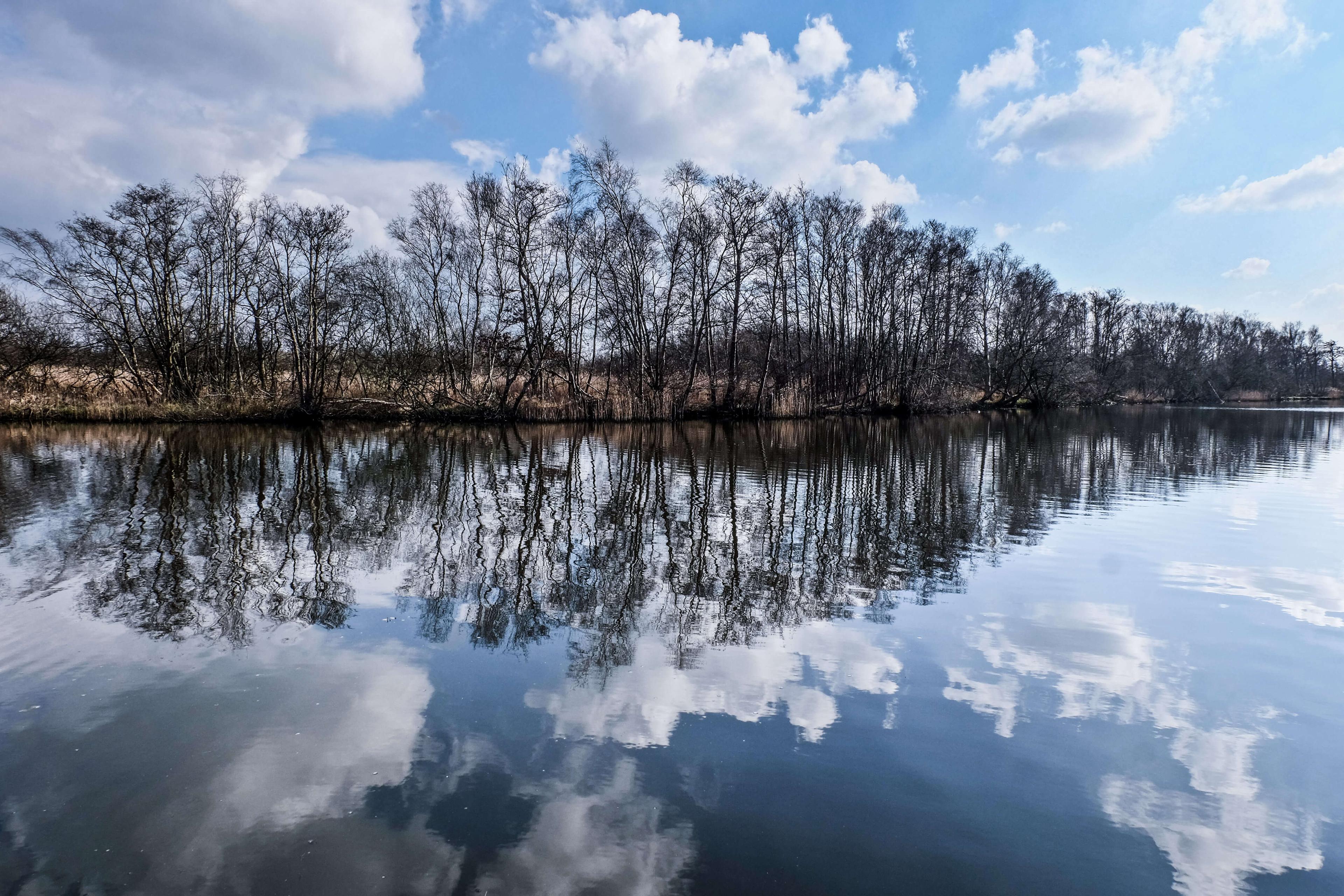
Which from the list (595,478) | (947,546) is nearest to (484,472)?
(595,478)

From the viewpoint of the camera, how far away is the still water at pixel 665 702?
118 inches

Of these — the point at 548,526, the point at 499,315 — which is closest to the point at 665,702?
the point at 548,526

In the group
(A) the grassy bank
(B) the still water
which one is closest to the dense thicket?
(A) the grassy bank

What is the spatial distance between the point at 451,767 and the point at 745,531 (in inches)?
Answer: 243

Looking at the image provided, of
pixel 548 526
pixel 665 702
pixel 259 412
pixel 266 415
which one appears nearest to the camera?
pixel 665 702

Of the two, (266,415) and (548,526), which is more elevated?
(266,415)

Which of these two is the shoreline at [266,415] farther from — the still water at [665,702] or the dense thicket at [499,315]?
the still water at [665,702]

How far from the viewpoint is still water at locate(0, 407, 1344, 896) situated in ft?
9.85

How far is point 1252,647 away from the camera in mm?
5539

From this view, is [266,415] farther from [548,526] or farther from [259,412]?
[548,526]

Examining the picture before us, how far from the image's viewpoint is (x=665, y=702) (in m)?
4.42

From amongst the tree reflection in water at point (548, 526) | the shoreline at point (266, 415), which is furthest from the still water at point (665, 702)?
the shoreline at point (266, 415)

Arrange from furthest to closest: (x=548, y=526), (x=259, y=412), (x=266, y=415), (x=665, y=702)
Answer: (x=266, y=415) → (x=259, y=412) → (x=548, y=526) → (x=665, y=702)

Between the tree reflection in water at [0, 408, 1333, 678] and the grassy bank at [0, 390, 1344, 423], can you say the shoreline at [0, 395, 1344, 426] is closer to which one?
the grassy bank at [0, 390, 1344, 423]
